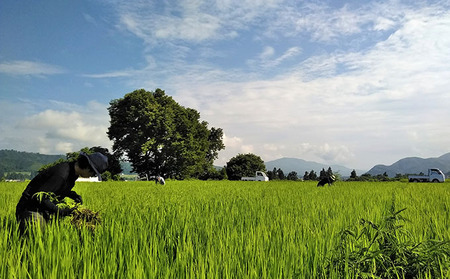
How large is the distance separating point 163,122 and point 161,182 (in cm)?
1732

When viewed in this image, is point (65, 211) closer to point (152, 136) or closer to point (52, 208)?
point (52, 208)

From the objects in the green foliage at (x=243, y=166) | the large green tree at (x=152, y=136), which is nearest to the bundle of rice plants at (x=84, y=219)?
the large green tree at (x=152, y=136)

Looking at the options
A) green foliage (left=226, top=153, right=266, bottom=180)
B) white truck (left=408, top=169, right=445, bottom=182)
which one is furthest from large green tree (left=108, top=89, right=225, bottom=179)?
white truck (left=408, top=169, right=445, bottom=182)

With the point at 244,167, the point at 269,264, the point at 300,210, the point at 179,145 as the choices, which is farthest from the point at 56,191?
the point at 244,167

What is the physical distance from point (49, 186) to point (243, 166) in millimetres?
49377

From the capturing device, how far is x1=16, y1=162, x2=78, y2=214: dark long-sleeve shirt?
3480mm

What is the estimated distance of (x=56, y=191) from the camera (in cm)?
354

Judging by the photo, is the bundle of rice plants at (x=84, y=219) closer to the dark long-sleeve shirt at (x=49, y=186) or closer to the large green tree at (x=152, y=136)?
the dark long-sleeve shirt at (x=49, y=186)

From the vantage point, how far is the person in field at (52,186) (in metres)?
3.45

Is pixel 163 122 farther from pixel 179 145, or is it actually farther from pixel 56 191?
pixel 56 191

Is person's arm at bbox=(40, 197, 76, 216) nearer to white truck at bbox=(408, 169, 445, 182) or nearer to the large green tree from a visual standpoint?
the large green tree

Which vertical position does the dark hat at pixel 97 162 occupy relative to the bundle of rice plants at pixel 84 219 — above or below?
above

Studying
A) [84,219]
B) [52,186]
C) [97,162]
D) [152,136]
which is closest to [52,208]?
[52,186]

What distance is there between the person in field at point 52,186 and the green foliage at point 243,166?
1889 inches
